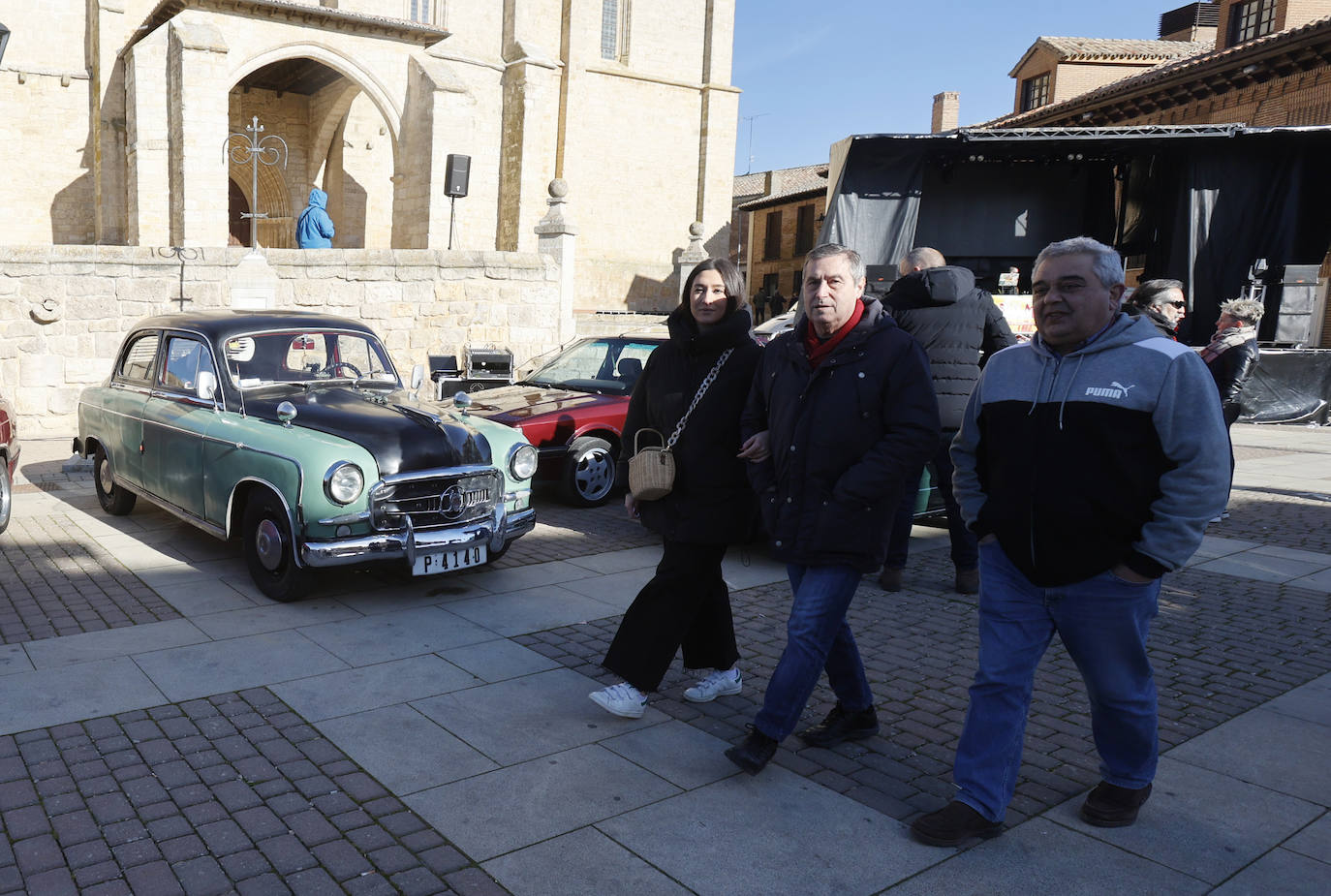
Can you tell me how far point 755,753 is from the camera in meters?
3.52

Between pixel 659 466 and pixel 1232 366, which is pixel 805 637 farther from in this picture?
pixel 1232 366

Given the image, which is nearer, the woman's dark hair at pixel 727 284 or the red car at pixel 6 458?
the woman's dark hair at pixel 727 284

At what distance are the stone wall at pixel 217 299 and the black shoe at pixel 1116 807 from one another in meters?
10.9

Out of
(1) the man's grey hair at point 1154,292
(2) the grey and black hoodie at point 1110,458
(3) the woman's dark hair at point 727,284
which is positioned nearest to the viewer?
(2) the grey and black hoodie at point 1110,458

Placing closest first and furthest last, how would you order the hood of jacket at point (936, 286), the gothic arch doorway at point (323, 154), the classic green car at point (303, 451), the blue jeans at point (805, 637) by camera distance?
1. the blue jeans at point (805, 637)
2. the classic green car at point (303, 451)
3. the hood of jacket at point (936, 286)
4. the gothic arch doorway at point (323, 154)

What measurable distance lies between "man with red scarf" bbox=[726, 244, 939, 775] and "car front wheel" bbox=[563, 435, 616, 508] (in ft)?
16.0

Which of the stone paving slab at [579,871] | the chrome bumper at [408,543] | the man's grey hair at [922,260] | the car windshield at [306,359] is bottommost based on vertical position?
the stone paving slab at [579,871]

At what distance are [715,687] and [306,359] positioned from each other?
3843 millimetres

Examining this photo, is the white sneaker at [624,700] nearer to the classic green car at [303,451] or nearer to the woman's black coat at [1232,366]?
the classic green car at [303,451]

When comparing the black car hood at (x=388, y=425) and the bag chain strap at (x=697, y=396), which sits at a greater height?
the bag chain strap at (x=697, y=396)

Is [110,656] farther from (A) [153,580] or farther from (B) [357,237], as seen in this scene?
(B) [357,237]

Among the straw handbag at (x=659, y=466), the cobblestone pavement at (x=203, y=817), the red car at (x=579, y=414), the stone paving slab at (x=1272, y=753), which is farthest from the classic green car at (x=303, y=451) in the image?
the stone paving slab at (x=1272, y=753)

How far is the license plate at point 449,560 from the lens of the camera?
5531 mm

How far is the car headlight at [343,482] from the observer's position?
17.3ft
